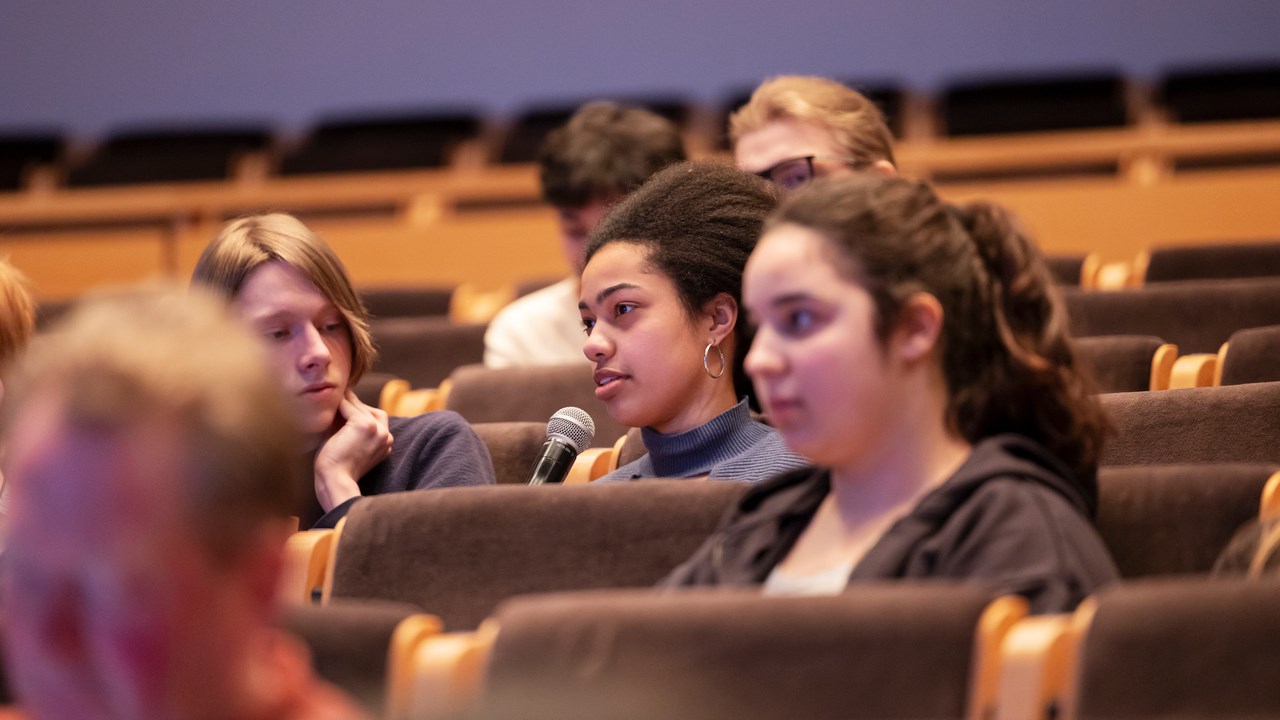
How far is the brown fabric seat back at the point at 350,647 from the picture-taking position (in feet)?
2.30

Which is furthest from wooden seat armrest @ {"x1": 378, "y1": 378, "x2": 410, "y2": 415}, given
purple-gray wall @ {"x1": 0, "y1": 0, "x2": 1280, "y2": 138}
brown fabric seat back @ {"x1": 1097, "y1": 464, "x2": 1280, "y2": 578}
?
purple-gray wall @ {"x1": 0, "y1": 0, "x2": 1280, "y2": 138}

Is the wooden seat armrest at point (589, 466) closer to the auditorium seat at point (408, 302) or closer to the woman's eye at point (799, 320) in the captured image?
the woman's eye at point (799, 320)

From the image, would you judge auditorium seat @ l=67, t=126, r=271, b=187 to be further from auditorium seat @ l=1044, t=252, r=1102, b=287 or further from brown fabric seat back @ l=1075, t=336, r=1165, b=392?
brown fabric seat back @ l=1075, t=336, r=1165, b=392

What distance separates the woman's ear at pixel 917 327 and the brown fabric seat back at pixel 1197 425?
0.30 meters

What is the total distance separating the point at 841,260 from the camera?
802 mm

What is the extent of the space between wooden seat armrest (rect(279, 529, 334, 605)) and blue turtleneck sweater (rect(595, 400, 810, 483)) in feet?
0.89

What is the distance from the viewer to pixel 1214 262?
1865 millimetres

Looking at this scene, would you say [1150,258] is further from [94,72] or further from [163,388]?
[94,72]

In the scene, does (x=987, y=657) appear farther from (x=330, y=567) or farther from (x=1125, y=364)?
(x=1125, y=364)

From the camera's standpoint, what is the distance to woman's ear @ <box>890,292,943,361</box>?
0.80 metres

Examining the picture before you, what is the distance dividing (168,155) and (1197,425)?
8.51 ft

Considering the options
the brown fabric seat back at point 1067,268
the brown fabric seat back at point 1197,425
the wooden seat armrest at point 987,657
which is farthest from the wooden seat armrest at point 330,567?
the brown fabric seat back at point 1067,268

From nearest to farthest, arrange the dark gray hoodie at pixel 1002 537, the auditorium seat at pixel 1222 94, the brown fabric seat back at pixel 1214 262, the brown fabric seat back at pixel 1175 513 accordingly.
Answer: the dark gray hoodie at pixel 1002 537
the brown fabric seat back at pixel 1175 513
the brown fabric seat back at pixel 1214 262
the auditorium seat at pixel 1222 94

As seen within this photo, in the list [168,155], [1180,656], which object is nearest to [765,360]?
[1180,656]
